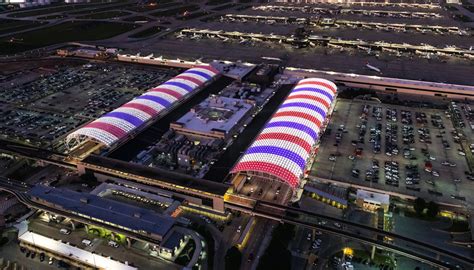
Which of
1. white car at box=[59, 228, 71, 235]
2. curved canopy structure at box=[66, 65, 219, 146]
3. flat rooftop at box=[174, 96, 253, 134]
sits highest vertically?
curved canopy structure at box=[66, 65, 219, 146]

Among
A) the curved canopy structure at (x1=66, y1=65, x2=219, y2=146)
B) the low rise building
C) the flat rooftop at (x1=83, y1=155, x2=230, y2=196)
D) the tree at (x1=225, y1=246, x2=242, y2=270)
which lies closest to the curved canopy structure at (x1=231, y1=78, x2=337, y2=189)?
the flat rooftop at (x1=83, y1=155, x2=230, y2=196)

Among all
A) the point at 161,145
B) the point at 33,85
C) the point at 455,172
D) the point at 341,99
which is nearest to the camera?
the point at 455,172

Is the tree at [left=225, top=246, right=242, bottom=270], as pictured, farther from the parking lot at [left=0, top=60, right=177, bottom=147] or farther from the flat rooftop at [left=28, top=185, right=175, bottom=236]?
the parking lot at [left=0, top=60, right=177, bottom=147]

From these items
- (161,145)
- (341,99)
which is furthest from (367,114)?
(161,145)

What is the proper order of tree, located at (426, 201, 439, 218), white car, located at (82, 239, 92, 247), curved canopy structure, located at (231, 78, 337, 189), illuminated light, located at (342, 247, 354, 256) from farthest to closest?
curved canopy structure, located at (231, 78, 337, 189)
tree, located at (426, 201, 439, 218)
white car, located at (82, 239, 92, 247)
illuminated light, located at (342, 247, 354, 256)

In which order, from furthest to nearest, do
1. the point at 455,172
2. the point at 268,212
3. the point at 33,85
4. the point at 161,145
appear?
the point at 33,85
the point at 161,145
the point at 455,172
the point at 268,212

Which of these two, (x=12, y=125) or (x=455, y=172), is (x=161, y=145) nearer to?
(x=12, y=125)

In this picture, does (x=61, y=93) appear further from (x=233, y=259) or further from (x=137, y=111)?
(x=233, y=259)
